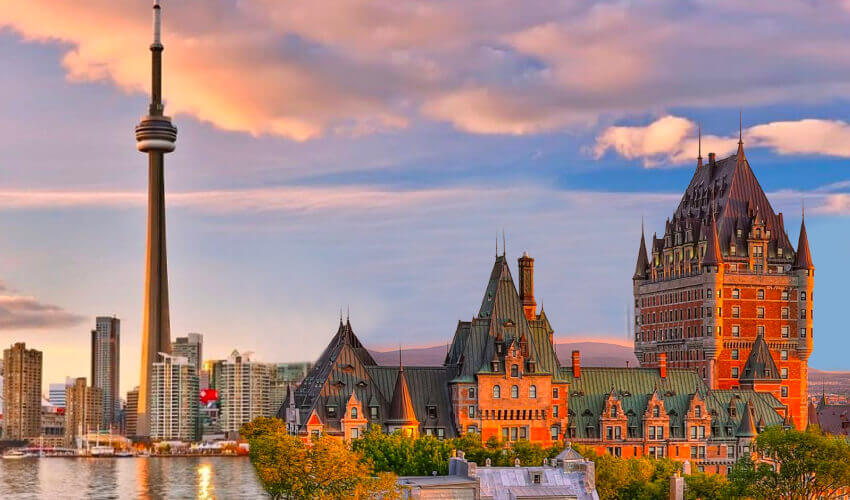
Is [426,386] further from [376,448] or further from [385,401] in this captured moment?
[376,448]

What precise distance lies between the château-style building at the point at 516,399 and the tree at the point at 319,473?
34290 millimetres

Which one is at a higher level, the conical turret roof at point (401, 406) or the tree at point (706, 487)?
the conical turret roof at point (401, 406)

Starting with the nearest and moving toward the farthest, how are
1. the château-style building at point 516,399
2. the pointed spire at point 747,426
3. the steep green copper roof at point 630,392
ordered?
the château-style building at point 516,399 < the steep green copper roof at point 630,392 < the pointed spire at point 747,426

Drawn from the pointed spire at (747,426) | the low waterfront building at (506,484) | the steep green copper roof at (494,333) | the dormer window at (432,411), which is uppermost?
the steep green copper roof at (494,333)

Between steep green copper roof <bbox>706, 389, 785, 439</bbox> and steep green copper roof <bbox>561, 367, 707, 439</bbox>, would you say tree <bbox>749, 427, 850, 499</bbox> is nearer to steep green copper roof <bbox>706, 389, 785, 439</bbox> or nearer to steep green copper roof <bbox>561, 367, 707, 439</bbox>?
steep green copper roof <bbox>561, 367, 707, 439</bbox>

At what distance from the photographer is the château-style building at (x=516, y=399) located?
172 m

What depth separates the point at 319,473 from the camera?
117375 millimetres

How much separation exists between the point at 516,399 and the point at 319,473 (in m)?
62.6

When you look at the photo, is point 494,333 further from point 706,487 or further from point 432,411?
point 706,487

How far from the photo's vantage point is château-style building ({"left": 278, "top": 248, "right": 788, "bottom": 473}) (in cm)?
17250

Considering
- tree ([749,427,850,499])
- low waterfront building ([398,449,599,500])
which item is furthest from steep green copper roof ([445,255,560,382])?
low waterfront building ([398,449,599,500])

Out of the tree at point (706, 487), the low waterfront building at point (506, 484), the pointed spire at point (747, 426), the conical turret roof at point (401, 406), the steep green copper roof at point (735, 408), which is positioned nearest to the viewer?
the low waterfront building at point (506, 484)

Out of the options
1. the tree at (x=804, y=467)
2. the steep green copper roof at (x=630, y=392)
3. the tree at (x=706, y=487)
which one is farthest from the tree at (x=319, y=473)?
the steep green copper roof at (x=630, y=392)

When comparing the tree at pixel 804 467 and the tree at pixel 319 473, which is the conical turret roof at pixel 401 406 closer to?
the tree at pixel 319 473
